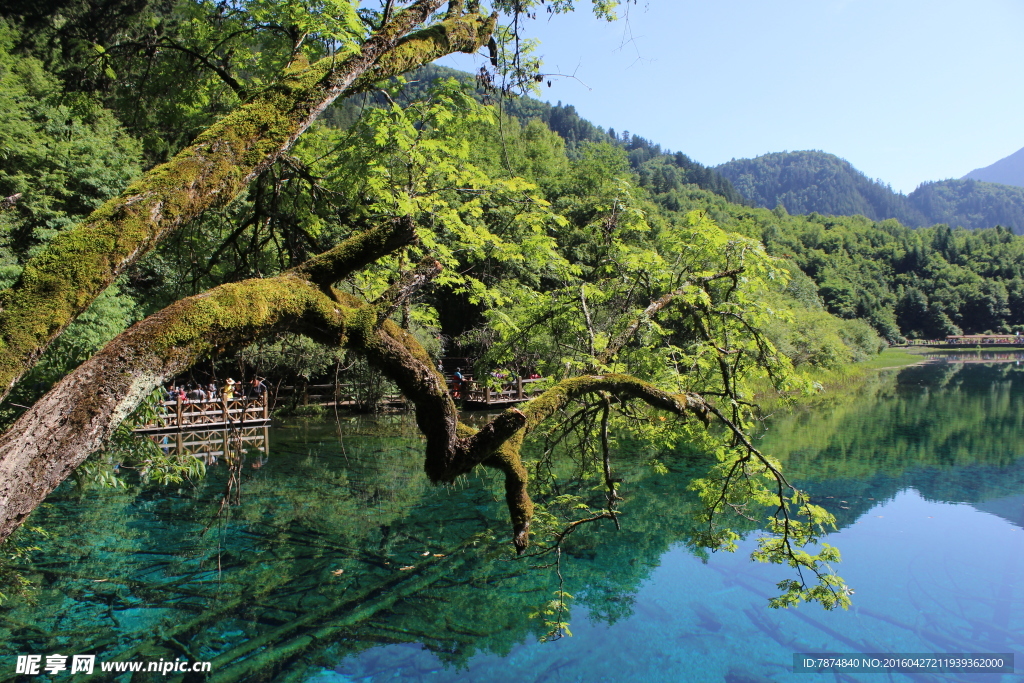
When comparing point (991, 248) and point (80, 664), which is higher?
point (991, 248)

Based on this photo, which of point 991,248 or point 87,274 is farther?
point 991,248

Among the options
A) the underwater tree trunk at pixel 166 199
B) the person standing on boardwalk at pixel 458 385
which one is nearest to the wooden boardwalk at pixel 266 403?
the person standing on boardwalk at pixel 458 385

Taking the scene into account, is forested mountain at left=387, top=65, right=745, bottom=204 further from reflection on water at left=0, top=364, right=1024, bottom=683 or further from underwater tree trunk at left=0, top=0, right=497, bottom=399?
underwater tree trunk at left=0, top=0, right=497, bottom=399

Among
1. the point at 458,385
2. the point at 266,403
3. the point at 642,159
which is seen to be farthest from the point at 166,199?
the point at 642,159

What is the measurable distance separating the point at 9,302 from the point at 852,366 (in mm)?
43009

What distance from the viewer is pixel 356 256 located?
2.60 m

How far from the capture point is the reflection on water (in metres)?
8.32

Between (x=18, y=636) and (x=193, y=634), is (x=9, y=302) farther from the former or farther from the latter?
(x=18, y=636)

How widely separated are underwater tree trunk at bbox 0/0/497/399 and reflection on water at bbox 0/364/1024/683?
6939 millimetres

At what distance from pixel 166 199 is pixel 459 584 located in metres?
8.83

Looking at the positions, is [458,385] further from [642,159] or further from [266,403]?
[642,159]

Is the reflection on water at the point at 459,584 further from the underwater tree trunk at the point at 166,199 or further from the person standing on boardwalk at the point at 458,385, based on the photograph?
the person standing on boardwalk at the point at 458,385

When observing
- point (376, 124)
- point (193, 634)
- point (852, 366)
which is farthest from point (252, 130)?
point (852, 366)

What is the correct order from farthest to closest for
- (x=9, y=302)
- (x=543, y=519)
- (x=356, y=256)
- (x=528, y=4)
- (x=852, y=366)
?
(x=852, y=366) < (x=543, y=519) < (x=528, y=4) < (x=356, y=256) < (x=9, y=302)
